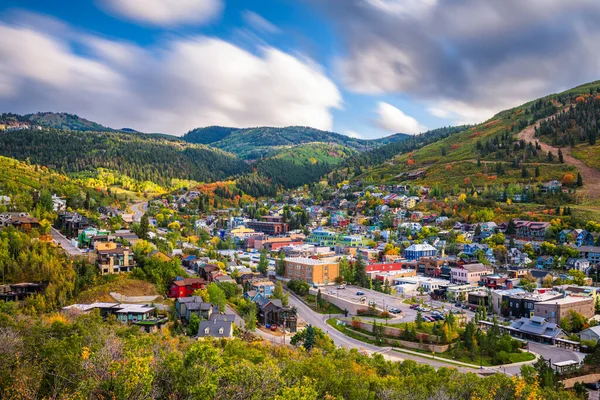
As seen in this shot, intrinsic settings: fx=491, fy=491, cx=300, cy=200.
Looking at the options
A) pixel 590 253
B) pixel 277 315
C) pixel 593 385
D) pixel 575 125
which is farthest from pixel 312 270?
pixel 575 125

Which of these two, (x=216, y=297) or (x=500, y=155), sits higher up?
(x=500, y=155)

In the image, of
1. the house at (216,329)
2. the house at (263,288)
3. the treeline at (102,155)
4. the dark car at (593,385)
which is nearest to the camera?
the dark car at (593,385)

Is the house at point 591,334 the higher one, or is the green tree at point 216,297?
the green tree at point 216,297

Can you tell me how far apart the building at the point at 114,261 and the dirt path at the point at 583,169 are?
75490 millimetres

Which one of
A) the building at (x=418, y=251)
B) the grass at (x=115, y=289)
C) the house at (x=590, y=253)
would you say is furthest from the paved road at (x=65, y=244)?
the house at (x=590, y=253)

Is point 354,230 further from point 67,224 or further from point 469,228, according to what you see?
point 67,224

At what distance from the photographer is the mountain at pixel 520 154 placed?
95.5 meters

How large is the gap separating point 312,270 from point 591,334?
28838 mm

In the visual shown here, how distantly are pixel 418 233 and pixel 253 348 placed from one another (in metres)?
54.5

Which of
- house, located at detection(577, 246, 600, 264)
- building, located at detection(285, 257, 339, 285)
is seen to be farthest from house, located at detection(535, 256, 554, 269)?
building, located at detection(285, 257, 339, 285)

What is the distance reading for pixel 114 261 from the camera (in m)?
40.4

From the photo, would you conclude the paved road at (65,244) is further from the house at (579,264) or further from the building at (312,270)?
the house at (579,264)

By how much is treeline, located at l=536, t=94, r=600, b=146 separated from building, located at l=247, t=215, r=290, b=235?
A: 2564 inches

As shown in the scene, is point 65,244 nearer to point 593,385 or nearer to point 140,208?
point 593,385
